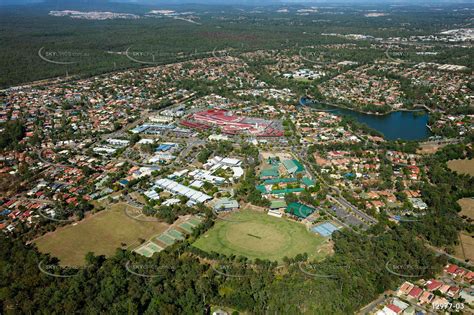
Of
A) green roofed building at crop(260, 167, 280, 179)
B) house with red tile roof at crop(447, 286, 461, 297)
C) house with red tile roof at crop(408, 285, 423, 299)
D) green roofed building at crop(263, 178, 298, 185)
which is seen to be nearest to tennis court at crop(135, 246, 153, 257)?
green roofed building at crop(263, 178, 298, 185)

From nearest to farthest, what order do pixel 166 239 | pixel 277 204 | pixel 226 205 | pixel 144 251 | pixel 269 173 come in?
1. pixel 144 251
2. pixel 166 239
3. pixel 226 205
4. pixel 277 204
5. pixel 269 173

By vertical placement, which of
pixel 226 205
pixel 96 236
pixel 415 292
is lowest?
pixel 96 236

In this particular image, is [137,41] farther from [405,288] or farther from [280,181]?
[405,288]

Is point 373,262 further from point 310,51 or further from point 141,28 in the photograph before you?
point 141,28

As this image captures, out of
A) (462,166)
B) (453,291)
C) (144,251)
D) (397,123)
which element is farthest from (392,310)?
(397,123)

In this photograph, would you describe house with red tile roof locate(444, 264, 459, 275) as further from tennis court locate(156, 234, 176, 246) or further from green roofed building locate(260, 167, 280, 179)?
tennis court locate(156, 234, 176, 246)

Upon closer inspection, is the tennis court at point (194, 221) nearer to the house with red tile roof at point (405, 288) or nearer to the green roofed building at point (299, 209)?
the green roofed building at point (299, 209)
